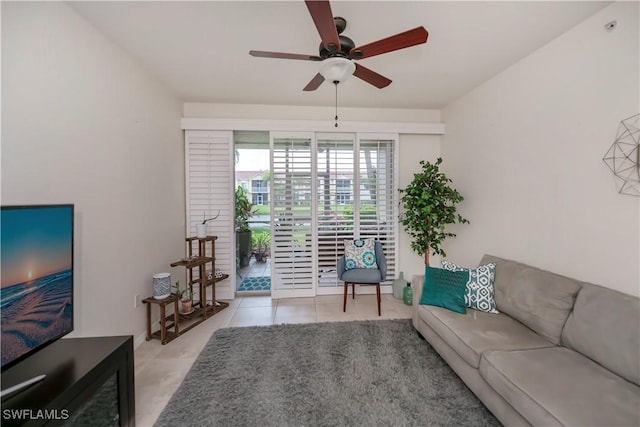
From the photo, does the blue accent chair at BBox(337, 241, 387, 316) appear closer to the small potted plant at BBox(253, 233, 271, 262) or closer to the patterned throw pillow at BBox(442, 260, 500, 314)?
the patterned throw pillow at BBox(442, 260, 500, 314)

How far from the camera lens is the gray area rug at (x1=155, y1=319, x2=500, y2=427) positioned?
156 cm

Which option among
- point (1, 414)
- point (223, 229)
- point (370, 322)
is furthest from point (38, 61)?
point (370, 322)

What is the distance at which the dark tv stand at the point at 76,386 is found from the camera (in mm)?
979

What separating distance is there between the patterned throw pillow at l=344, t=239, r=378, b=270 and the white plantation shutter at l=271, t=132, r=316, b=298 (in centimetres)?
57

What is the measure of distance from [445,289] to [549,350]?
757mm

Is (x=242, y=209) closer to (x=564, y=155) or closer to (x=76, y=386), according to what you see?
(x=76, y=386)

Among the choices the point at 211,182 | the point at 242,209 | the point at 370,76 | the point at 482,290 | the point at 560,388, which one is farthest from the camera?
the point at 242,209

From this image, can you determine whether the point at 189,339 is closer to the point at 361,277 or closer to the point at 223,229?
the point at 223,229

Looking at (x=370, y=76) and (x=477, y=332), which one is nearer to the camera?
(x=477, y=332)

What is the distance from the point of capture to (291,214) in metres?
3.51

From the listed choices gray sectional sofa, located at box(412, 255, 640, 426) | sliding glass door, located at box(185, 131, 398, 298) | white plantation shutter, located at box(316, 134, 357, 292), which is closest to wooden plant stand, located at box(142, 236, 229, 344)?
sliding glass door, located at box(185, 131, 398, 298)

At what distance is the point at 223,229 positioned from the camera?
343cm

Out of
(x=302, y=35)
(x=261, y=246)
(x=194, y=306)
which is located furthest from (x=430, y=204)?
(x=261, y=246)

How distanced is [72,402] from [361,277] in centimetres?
248
